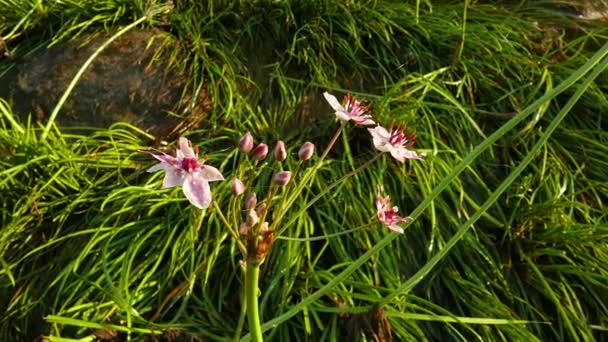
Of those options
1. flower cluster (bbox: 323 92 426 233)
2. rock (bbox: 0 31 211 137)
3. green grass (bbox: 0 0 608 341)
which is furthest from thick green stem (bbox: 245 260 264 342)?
rock (bbox: 0 31 211 137)

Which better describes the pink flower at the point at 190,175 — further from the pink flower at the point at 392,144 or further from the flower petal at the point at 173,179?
the pink flower at the point at 392,144

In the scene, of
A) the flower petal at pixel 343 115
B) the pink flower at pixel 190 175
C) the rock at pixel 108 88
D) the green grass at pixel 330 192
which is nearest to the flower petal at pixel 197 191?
the pink flower at pixel 190 175

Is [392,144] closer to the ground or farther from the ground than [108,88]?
farther from the ground

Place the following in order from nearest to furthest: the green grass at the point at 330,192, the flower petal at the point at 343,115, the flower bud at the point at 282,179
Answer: the flower bud at the point at 282,179
the flower petal at the point at 343,115
the green grass at the point at 330,192

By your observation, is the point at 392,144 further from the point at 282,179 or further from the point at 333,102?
the point at 282,179

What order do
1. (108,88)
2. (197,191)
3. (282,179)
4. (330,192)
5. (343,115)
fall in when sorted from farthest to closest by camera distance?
(108,88), (330,192), (343,115), (282,179), (197,191)

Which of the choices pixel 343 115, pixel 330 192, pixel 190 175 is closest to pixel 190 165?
pixel 190 175

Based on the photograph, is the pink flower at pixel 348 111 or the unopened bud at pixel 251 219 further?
the pink flower at pixel 348 111

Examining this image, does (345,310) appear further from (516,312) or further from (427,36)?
(427,36)

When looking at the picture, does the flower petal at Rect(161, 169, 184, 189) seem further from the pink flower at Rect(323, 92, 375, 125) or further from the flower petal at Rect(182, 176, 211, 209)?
the pink flower at Rect(323, 92, 375, 125)
